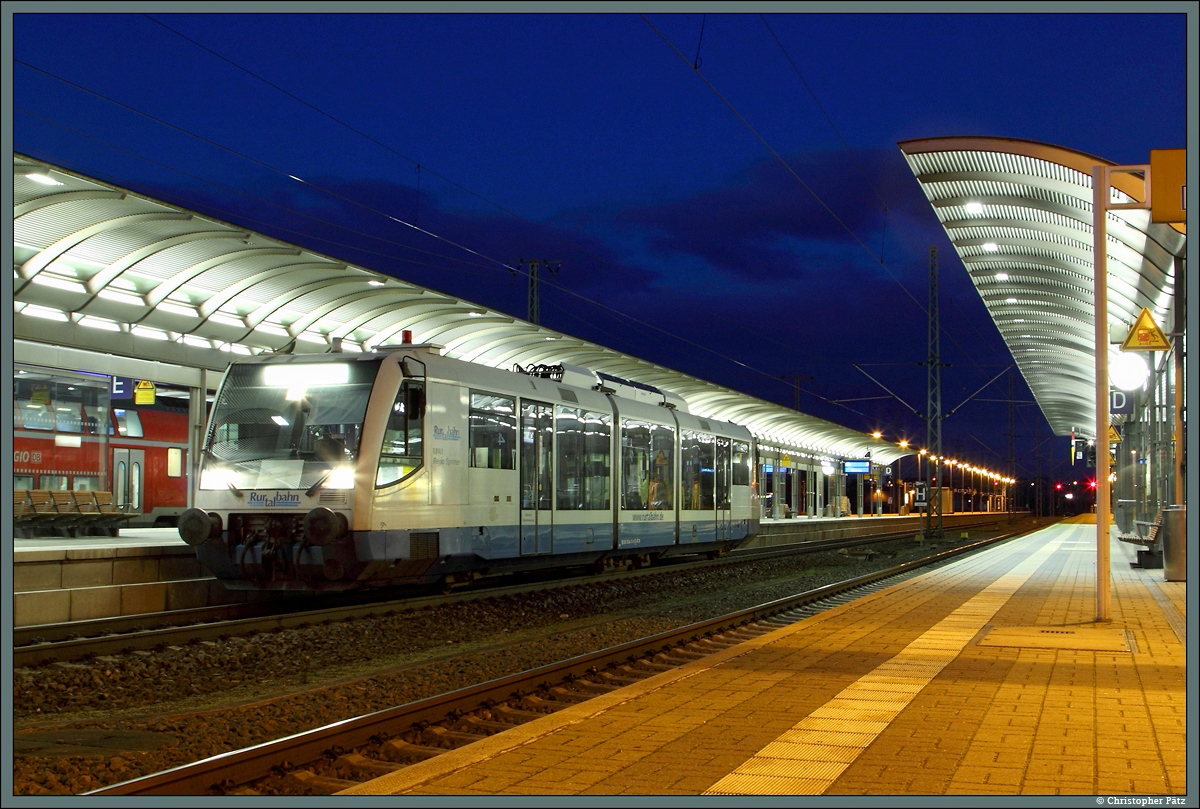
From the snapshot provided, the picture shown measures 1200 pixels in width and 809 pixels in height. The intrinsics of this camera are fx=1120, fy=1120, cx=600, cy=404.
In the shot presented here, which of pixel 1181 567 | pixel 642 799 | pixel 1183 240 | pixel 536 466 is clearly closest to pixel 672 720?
pixel 642 799

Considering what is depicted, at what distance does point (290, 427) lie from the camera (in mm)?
13391

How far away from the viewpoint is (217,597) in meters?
14.6

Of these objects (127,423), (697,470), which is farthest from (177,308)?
(697,470)

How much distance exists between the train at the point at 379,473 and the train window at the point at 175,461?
11.5 m

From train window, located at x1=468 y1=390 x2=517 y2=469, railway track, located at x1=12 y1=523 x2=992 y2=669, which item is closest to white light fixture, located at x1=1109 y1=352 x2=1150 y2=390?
railway track, located at x1=12 y1=523 x2=992 y2=669

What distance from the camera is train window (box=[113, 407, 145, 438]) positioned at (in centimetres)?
2358

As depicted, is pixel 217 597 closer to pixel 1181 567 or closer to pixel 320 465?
pixel 320 465

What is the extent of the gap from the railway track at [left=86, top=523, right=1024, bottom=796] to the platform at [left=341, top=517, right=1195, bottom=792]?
25.1 inches

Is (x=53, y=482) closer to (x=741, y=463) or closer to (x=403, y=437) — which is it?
(x=403, y=437)

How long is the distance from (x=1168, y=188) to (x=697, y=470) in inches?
493

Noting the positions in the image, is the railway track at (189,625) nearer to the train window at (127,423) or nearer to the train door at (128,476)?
the train window at (127,423)

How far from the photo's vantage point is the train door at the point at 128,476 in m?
24.0

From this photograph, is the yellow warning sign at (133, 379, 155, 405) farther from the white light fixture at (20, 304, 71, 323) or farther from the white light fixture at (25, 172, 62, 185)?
the white light fixture at (25, 172, 62, 185)

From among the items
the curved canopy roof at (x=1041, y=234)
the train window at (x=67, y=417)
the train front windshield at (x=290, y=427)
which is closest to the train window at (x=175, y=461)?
the train window at (x=67, y=417)
